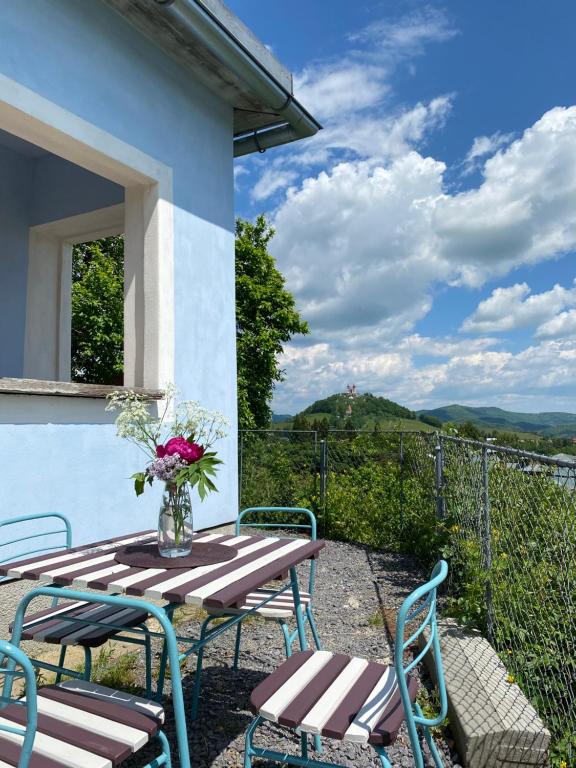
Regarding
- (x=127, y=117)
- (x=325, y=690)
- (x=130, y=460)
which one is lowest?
(x=325, y=690)

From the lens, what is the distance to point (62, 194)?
5285 mm

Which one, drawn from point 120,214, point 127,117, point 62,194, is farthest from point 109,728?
point 62,194

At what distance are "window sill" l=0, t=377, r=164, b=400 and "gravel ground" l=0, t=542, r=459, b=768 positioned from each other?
1159 mm

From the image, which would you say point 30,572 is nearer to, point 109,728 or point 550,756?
point 109,728

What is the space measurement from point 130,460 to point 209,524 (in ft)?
3.59

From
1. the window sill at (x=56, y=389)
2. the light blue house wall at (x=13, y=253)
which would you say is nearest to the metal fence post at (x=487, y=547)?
the window sill at (x=56, y=389)

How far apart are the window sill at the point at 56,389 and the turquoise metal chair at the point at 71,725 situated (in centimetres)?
172

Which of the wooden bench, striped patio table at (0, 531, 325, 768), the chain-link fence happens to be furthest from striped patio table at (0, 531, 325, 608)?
the chain-link fence

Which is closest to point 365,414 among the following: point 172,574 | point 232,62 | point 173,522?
point 232,62

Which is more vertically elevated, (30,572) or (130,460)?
(130,460)

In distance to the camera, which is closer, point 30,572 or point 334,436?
point 30,572

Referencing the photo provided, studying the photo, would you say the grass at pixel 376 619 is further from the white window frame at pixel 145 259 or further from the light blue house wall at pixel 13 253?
the light blue house wall at pixel 13 253

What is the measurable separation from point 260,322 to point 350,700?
1225cm

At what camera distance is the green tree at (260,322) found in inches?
530
